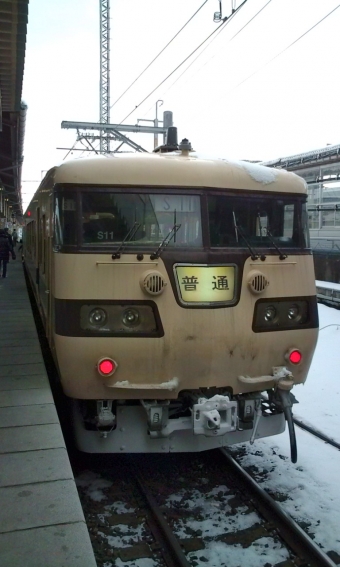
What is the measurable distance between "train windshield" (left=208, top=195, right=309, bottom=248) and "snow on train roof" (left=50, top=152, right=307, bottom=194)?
0.15 meters

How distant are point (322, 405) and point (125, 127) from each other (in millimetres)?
10789

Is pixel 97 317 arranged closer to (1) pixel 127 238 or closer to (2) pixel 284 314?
(1) pixel 127 238

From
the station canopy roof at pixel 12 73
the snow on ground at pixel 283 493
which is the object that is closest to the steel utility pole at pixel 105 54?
the station canopy roof at pixel 12 73

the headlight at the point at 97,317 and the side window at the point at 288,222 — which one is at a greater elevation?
the side window at the point at 288,222

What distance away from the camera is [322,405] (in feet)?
25.7

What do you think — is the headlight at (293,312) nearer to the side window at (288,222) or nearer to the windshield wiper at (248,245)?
the windshield wiper at (248,245)

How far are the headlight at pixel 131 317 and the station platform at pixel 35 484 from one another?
0.97 metres

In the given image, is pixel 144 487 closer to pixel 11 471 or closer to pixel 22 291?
pixel 11 471

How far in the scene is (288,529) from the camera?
4164 mm

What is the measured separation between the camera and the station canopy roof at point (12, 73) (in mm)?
7348

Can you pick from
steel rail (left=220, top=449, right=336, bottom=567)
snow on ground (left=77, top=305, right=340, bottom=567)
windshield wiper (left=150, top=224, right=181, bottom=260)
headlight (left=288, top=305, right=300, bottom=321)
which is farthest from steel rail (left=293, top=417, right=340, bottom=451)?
windshield wiper (left=150, top=224, right=181, bottom=260)

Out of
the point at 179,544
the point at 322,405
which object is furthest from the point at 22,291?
the point at 179,544

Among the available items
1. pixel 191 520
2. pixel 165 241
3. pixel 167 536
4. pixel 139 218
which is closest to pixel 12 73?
pixel 139 218

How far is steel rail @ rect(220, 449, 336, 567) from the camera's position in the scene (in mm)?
3789
